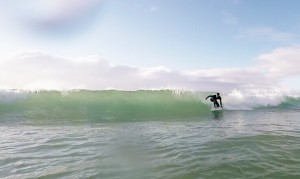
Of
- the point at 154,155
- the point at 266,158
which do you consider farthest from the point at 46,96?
the point at 266,158

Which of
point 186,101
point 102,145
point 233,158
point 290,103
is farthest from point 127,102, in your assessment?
point 290,103

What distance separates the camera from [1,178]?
16.3 feet

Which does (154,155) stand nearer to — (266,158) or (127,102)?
(266,158)

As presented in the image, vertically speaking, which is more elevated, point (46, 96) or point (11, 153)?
point (46, 96)

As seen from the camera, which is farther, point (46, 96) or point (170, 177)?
point (46, 96)

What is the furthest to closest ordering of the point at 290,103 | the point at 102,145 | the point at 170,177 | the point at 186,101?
1. the point at 290,103
2. the point at 186,101
3. the point at 102,145
4. the point at 170,177

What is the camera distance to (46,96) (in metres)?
22.5

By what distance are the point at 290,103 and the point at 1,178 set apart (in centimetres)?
3460

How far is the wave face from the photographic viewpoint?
17406mm

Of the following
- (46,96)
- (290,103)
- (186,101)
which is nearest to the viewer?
(46,96)

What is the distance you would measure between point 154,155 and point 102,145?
1.94 metres

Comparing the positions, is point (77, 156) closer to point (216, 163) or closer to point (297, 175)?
point (216, 163)

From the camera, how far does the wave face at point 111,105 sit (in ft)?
57.1

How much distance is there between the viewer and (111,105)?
2253 centimetres
